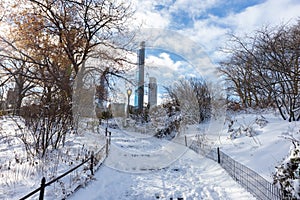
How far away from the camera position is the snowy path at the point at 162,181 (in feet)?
11.1

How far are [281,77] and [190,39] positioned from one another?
2.88 m

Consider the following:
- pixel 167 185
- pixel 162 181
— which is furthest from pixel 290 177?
→ pixel 162 181

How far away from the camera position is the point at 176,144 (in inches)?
365

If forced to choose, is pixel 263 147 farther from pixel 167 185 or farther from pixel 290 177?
pixel 290 177

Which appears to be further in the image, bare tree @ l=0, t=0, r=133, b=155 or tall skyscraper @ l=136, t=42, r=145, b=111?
tall skyscraper @ l=136, t=42, r=145, b=111

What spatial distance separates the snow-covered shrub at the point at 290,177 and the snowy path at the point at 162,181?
954mm

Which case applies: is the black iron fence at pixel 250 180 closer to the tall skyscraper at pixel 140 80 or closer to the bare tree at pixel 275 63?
the bare tree at pixel 275 63

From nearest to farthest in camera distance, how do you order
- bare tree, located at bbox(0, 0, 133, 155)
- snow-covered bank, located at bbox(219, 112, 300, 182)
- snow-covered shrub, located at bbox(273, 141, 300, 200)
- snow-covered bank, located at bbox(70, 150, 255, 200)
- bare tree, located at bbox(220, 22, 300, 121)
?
snow-covered shrub, located at bbox(273, 141, 300, 200), snow-covered bank, located at bbox(70, 150, 255, 200), snow-covered bank, located at bbox(219, 112, 300, 182), bare tree, located at bbox(0, 0, 133, 155), bare tree, located at bbox(220, 22, 300, 121)

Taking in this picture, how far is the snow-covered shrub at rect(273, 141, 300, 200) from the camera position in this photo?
2.04 m

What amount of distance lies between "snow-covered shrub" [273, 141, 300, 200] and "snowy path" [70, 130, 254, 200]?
954mm

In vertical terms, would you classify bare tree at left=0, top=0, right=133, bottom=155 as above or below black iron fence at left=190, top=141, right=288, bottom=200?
above

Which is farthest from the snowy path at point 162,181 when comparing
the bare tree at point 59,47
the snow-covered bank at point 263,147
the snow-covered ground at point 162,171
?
the bare tree at point 59,47

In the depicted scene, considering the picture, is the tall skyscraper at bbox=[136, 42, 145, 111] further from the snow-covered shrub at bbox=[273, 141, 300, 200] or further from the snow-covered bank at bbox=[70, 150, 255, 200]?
the snow-covered shrub at bbox=[273, 141, 300, 200]

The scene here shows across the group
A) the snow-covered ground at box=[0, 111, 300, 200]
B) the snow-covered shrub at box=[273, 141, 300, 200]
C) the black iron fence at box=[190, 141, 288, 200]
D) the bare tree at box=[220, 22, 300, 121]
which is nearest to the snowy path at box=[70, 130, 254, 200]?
the snow-covered ground at box=[0, 111, 300, 200]
